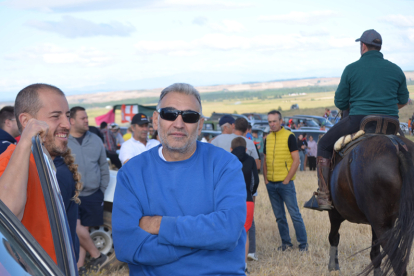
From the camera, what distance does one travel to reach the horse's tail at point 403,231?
13.6ft

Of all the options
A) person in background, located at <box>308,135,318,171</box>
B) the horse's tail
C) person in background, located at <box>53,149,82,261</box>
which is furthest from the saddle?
person in background, located at <box>308,135,318,171</box>

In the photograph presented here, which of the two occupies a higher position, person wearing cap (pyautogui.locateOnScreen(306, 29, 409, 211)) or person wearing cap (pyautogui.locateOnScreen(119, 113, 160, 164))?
person wearing cap (pyautogui.locateOnScreen(306, 29, 409, 211))

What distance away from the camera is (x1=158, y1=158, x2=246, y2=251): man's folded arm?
2189 mm

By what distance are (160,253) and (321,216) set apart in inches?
301

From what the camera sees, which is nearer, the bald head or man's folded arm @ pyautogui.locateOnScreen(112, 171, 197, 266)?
man's folded arm @ pyautogui.locateOnScreen(112, 171, 197, 266)

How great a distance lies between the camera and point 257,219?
9195 millimetres

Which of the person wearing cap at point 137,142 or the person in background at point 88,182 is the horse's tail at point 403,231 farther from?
the person wearing cap at point 137,142

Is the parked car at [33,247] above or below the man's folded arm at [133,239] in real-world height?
above

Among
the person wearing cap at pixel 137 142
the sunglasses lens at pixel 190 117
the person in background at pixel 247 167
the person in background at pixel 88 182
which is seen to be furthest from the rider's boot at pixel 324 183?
the sunglasses lens at pixel 190 117

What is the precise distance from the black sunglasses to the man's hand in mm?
601

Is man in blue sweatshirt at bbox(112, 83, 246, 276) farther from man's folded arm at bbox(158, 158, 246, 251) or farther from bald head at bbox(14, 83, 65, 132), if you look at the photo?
bald head at bbox(14, 83, 65, 132)

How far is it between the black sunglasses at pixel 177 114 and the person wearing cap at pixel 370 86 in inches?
135

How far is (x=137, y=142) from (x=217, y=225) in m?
4.92

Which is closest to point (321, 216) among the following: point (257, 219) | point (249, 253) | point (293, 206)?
point (257, 219)
